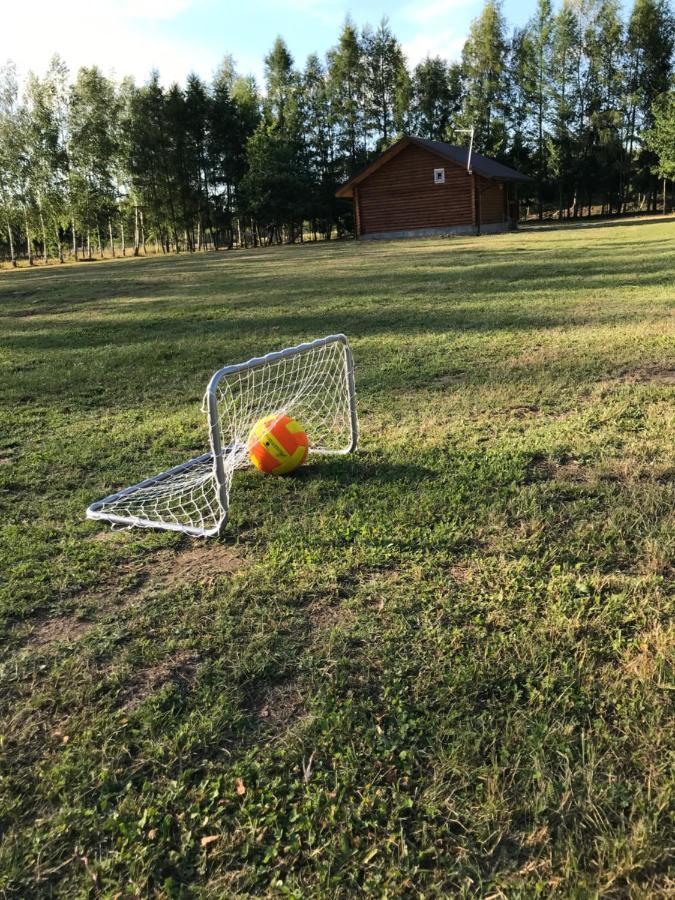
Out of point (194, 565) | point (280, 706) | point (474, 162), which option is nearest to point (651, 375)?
point (194, 565)

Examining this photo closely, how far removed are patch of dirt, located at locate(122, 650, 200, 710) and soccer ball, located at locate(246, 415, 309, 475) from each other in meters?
1.79

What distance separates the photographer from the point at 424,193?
31.5 metres

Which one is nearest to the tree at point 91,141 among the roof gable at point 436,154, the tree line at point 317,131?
the tree line at point 317,131

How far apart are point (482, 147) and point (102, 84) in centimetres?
2543

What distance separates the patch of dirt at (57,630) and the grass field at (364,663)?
0.04ft

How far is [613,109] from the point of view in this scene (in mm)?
44250

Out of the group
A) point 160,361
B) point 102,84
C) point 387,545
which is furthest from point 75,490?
point 102,84

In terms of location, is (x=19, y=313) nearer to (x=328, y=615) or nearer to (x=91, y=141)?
(x=328, y=615)

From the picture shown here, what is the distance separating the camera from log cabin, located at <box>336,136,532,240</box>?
30.7 metres

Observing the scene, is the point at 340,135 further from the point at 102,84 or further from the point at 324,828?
the point at 324,828

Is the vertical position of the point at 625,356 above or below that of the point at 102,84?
below

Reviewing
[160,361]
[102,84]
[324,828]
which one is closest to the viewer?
[324,828]

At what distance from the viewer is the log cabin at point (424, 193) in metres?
30.7

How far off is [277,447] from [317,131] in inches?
1880
